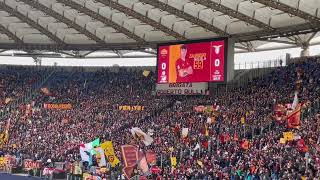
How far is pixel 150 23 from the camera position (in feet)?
132

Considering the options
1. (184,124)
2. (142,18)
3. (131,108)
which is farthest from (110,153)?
(131,108)

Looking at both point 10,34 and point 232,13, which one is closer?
point 232,13

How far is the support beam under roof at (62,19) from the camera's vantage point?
128ft

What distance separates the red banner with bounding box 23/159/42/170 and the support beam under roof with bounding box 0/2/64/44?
10.9 meters

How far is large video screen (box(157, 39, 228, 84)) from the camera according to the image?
40.3 metres

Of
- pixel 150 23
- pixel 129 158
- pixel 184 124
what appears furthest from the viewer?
pixel 150 23

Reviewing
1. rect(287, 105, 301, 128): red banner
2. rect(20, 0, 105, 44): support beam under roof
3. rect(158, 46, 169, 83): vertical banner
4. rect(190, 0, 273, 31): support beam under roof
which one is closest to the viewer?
rect(287, 105, 301, 128): red banner

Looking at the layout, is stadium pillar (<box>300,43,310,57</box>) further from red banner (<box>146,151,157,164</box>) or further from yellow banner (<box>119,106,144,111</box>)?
red banner (<box>146,151,157,164</box>)

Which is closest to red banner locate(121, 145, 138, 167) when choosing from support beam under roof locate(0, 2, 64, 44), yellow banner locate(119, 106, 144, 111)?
yellow banner locate(119, 106, 144, 111)

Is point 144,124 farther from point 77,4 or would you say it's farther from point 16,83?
point 16,83

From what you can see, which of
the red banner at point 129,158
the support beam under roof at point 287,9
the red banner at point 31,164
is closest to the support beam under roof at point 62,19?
the red banner at point 31,164

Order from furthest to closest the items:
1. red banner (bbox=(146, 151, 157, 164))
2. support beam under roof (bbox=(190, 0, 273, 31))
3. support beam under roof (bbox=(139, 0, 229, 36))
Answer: support beam under roof (bbox=(139, 0, 229, 36)), support beam under roof (bbox=(190, 0, 273, 31)), red banner (bbox=(146, 151, 157, 164))

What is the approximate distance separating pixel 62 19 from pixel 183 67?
9888 mm

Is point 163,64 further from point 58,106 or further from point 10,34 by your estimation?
point 10,34
